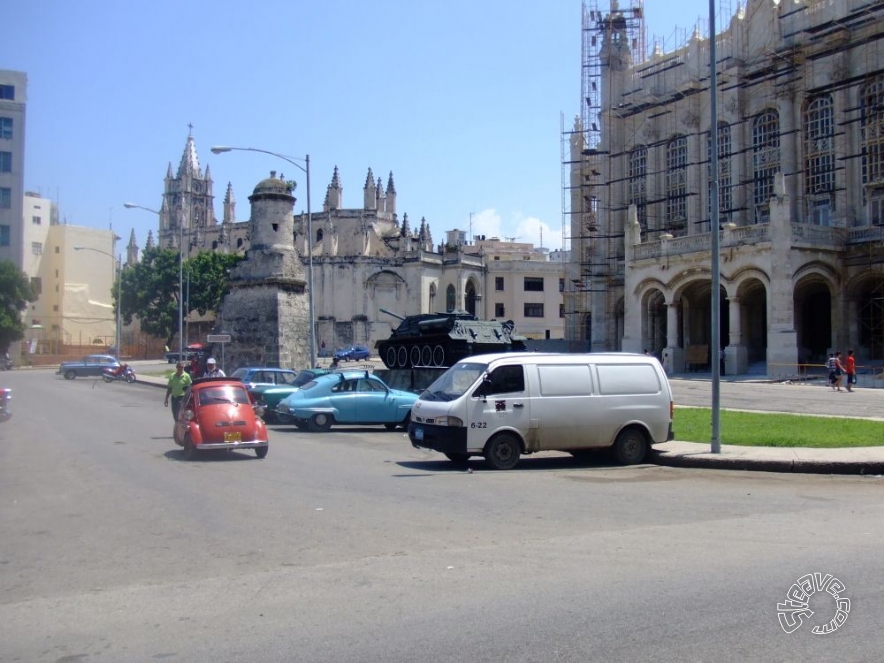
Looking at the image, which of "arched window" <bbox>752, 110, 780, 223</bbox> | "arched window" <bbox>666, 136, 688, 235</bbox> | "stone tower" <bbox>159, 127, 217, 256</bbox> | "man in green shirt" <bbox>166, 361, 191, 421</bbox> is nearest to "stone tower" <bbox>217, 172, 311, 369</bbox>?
"man in green shirt" <bbox>166, 361, 191, 421</bbox>

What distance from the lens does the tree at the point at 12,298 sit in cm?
5111

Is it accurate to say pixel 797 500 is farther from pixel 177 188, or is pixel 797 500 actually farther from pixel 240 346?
pixel 177 188

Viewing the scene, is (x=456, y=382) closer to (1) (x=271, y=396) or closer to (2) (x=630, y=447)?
(2) (x=630, y=447)

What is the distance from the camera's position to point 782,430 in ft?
58.8

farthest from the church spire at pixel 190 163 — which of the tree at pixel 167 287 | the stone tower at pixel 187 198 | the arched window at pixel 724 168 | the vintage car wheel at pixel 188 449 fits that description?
the vintage car wheel at pixel 188 449

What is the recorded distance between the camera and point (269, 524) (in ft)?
30.7

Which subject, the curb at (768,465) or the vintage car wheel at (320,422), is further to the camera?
the vintage car wheel at (320,422)

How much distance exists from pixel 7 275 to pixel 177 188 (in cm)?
5998

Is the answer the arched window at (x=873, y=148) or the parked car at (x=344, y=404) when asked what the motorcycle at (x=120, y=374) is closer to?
the parked car at (x=344, y=404)

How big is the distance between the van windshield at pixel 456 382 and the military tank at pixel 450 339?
16.9 m

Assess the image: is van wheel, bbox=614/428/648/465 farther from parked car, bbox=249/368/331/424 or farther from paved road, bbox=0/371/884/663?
parked car, bbox=249/368/331/424

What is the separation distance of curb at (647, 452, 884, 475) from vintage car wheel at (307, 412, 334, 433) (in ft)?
28.9

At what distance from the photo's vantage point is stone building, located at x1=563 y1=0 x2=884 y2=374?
4106cm

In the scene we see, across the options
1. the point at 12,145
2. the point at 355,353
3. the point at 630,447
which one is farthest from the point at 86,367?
the point at 630,447
